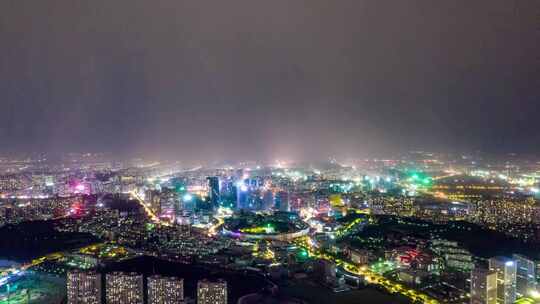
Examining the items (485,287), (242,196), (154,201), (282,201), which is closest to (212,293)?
(485,287)

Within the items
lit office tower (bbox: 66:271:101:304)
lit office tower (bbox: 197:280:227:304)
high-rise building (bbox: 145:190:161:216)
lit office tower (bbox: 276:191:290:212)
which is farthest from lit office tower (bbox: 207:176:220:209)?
lit office tower (bbox: 197:280:227:304)

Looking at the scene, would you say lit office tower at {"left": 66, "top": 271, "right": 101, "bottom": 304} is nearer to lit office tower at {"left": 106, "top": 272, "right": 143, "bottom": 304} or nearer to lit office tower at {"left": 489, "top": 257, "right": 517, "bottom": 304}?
lit office tower at {"left": 106, "top": 272, "right": 143, "bottom": 304}

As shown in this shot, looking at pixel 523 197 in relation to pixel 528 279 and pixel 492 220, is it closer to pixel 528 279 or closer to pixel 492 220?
pixel 492 220

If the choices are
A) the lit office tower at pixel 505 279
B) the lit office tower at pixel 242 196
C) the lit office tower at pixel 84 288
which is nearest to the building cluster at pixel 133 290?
the lit office tower at pixel 84 288

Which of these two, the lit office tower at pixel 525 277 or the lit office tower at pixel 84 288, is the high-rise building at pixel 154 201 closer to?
the lit office tower at pixel 84 288

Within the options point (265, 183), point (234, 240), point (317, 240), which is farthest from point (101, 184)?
point (317, 240)

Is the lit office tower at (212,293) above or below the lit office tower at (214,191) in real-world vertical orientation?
below
